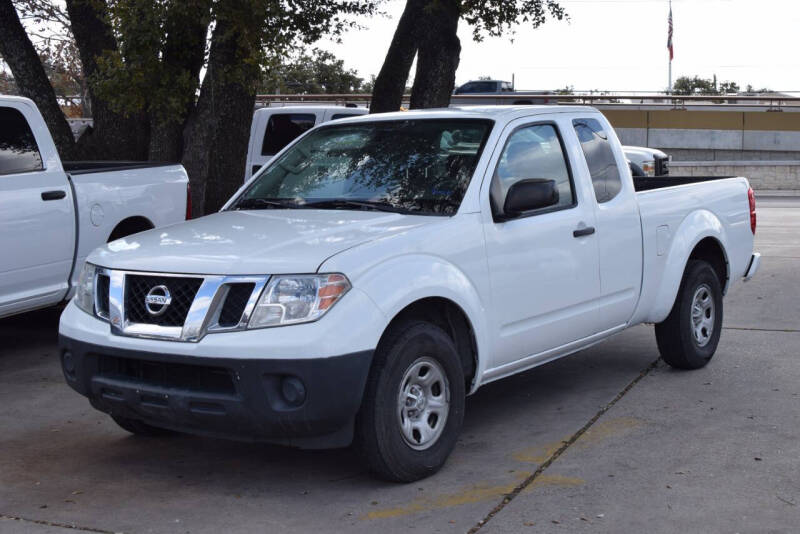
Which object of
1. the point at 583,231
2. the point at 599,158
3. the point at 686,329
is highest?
the point at 599,158

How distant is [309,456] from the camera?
19.1ft

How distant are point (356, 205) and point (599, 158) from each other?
178 centimetres

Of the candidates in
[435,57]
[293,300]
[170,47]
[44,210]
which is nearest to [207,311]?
[293,300]

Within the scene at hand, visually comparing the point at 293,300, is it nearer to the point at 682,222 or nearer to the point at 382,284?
the point at 382,284

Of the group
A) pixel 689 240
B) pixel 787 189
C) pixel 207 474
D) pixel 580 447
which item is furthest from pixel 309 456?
pixel 787 189

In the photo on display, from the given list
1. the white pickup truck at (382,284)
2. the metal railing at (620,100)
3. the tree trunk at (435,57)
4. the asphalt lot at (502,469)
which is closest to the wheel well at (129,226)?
the asphalt lot at (502,469)

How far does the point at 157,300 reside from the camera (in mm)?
5066

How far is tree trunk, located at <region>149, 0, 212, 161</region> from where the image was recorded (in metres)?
11.7

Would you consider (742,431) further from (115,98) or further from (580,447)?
(115,98)

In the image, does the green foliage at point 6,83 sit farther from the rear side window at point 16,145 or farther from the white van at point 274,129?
the rear side window at point 16,145

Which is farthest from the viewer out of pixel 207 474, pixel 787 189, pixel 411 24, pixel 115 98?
pixel 787 189

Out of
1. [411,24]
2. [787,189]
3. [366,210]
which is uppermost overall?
[411,24]

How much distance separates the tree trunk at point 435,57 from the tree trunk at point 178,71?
302 cm

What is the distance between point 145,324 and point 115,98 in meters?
7.76
